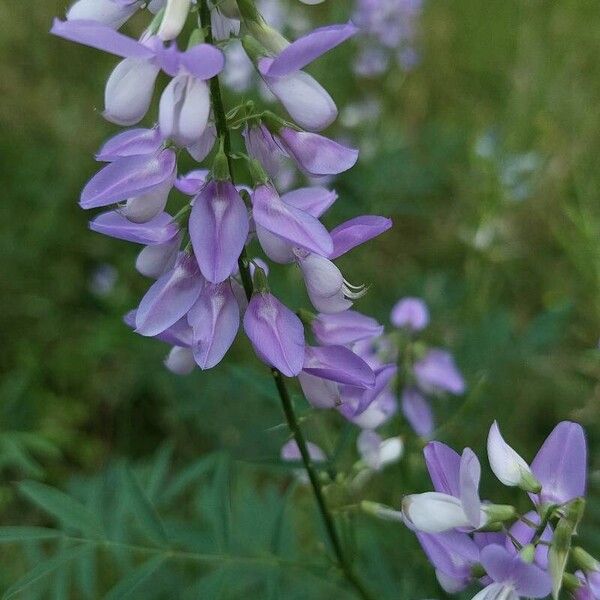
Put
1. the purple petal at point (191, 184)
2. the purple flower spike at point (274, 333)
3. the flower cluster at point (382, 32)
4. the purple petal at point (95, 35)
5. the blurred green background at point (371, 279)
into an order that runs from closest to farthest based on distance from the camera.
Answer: the purple petal at point (95, 35)
the purple flower spike at point (274, 333)
the purple petal at point (191, 184)
the blurred green background at point (371, 279)
the flower cluster at point (382, 32)

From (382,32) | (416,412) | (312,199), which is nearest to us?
(312,199)

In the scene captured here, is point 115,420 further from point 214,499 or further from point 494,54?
point 494,54

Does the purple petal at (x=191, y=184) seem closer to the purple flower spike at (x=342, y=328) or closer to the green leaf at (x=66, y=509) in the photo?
the purple flower spike at (x=342, y=328)

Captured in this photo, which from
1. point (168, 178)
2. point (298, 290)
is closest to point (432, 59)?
point (298, 290)

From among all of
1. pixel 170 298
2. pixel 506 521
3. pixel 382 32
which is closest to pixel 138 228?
pixel 170 298

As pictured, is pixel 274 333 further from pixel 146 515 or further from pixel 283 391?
pixel 146 515

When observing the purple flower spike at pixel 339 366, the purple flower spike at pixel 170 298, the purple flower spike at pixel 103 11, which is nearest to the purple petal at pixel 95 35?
the purple flower spike at pixel 103 11
